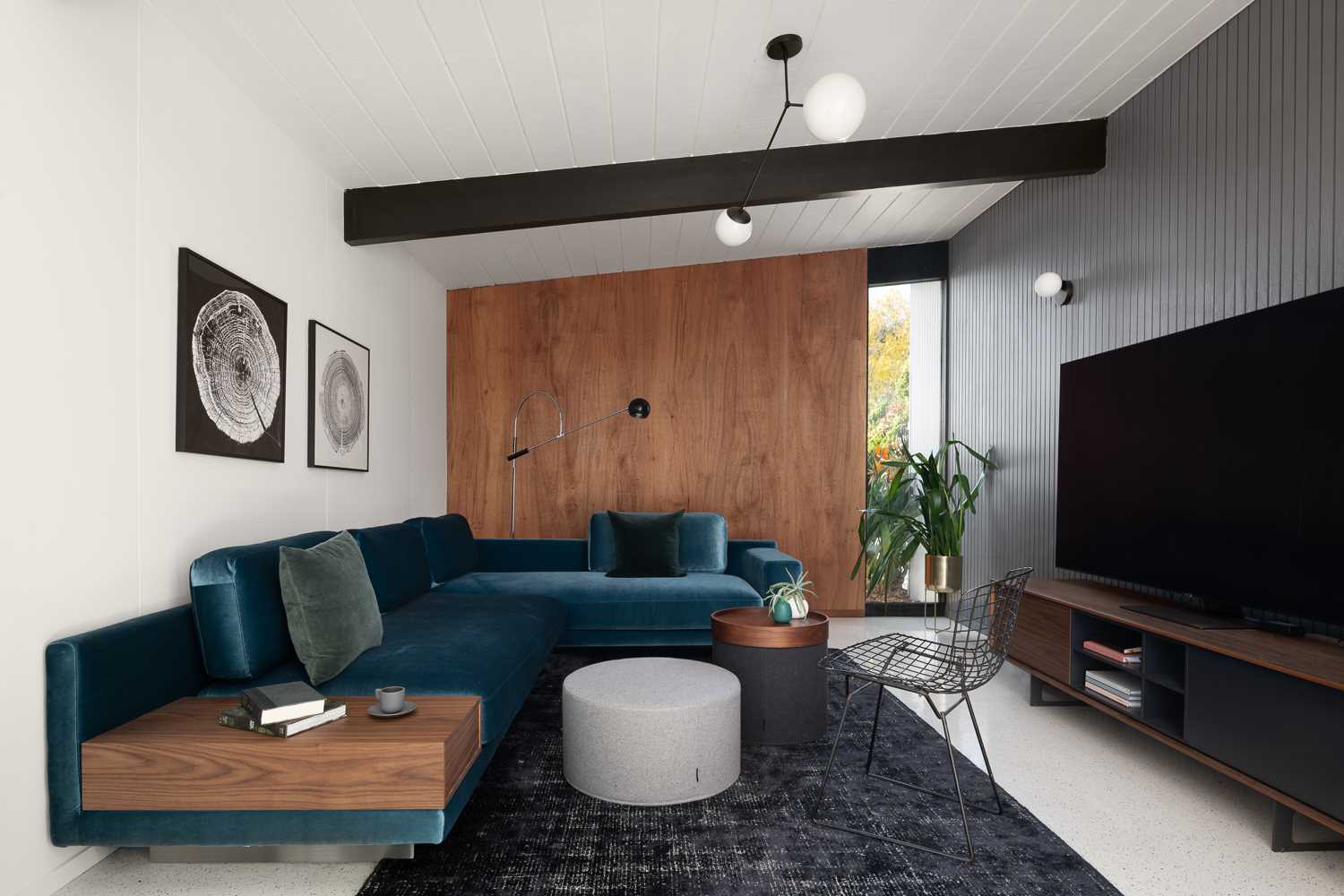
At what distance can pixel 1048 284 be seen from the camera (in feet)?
13.4

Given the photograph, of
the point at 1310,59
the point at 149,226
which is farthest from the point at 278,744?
the point at 1310,59

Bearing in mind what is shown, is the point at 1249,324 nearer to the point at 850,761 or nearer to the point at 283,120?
the point at 850,761

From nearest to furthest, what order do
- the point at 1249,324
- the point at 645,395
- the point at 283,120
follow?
the point at 1249,324
the point at 283,120
the point at 645,395

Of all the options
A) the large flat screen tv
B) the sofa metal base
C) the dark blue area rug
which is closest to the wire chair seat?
the dark blue area rug

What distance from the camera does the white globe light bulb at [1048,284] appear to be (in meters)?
4.09

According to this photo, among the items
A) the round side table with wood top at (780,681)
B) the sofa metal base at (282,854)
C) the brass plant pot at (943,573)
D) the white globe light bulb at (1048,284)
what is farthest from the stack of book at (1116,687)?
the sofa metal base at (282,854)

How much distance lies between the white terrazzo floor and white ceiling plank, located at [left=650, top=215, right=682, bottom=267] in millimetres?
3081

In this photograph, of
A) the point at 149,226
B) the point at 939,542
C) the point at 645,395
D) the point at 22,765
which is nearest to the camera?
the point at 22,765

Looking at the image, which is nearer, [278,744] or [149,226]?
[278,744]

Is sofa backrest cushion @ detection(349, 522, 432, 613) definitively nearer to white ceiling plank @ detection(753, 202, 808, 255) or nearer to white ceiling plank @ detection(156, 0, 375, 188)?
white ceiling plank @ detection(156, 0, 375, 188)

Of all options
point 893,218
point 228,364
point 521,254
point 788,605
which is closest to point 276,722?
point 228,364

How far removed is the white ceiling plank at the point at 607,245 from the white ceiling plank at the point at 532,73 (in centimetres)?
88

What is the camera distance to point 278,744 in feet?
6.15

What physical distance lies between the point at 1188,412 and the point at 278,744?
10.6 ft
